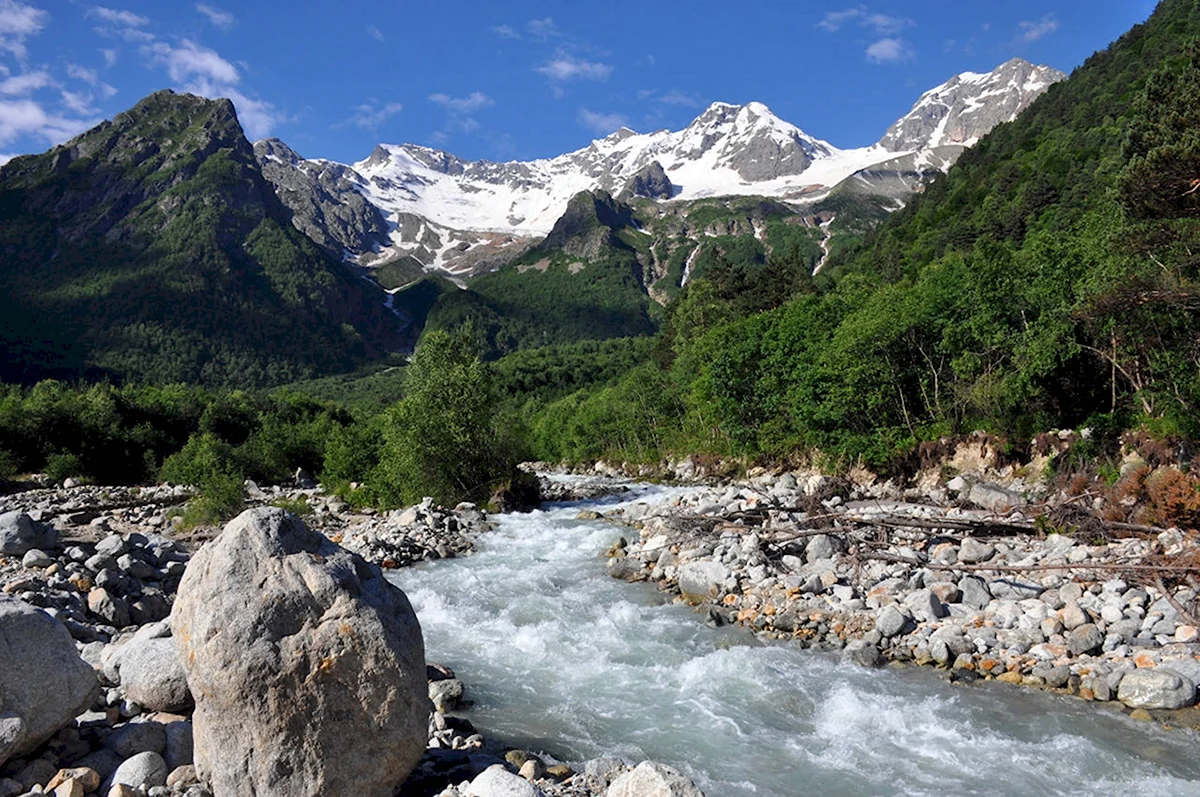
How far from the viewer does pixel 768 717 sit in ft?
35.9

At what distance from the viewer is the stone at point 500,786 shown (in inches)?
271

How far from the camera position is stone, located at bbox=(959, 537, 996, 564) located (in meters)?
16.6

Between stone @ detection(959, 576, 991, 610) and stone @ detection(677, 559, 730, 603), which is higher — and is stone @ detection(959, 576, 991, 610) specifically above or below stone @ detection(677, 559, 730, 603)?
above

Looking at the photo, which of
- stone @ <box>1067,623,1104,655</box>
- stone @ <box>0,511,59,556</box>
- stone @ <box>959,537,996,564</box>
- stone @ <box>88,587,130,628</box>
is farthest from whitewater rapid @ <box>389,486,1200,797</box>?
stone @ <box>0,511,59,556</box>

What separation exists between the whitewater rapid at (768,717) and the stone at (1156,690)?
1.51 ft

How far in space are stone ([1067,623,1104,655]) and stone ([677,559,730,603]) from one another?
23.9ft

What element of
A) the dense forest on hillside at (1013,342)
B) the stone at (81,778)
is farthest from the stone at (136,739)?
the dense forest on hillside at (1013,342)

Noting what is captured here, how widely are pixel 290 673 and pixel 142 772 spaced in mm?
1956

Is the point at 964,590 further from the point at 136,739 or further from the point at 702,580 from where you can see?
the point at 136,739

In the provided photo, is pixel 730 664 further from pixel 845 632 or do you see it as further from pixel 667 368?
pixel 667 368

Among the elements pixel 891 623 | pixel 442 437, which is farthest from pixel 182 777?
pixel 442 437

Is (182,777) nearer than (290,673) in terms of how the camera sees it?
No

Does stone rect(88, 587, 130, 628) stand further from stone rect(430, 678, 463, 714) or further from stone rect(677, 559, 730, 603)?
stone rect(677, 559, 730, 603)

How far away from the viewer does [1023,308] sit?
28.8 m
